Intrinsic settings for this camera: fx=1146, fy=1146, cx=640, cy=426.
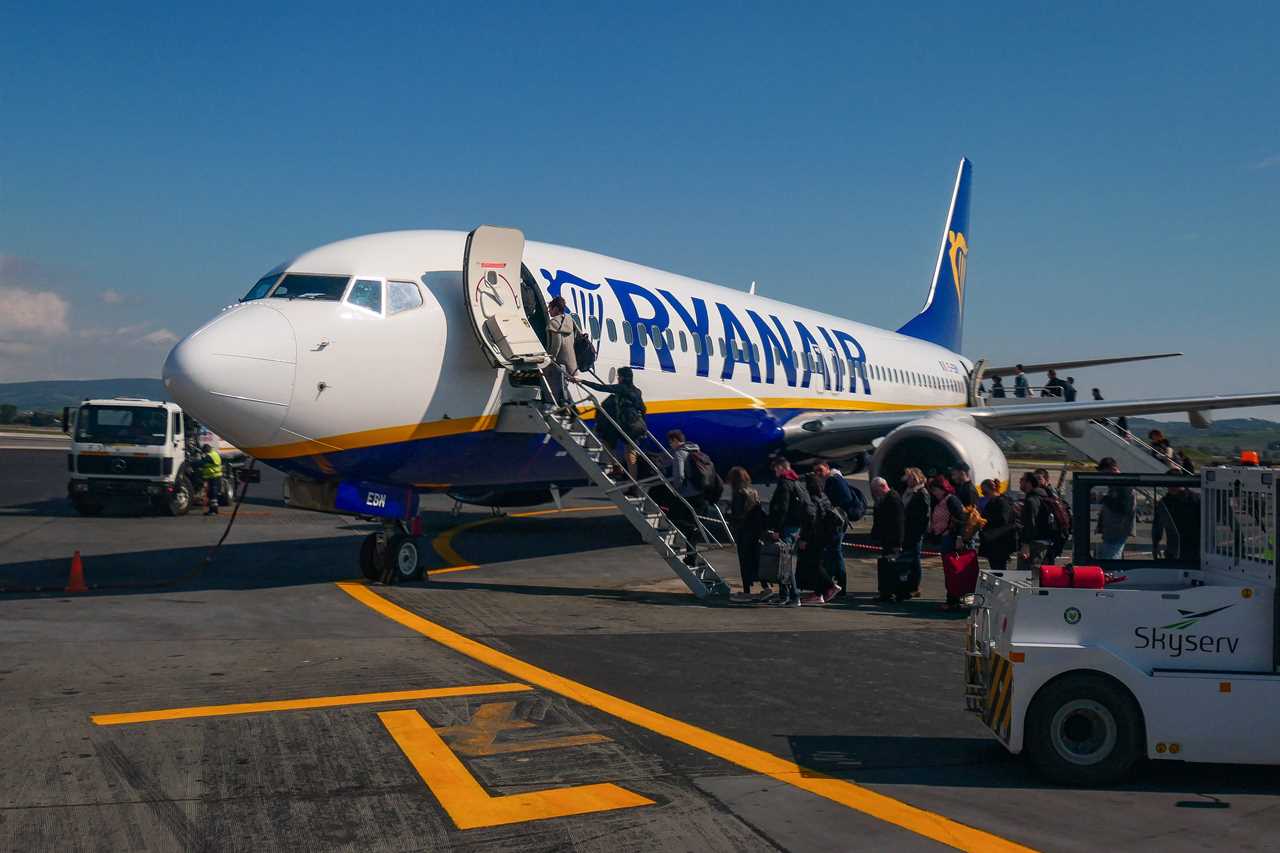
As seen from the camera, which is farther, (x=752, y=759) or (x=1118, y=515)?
(x=1118, y=515)

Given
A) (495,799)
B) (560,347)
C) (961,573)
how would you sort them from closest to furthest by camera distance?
(495,799), (961,573), (560,347)

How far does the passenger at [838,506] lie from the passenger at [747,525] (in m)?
0.82

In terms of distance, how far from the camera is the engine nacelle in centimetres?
1741

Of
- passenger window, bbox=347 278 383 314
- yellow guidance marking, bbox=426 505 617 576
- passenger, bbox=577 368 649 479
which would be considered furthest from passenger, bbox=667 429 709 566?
passenger window, bbox=347 278 383 314

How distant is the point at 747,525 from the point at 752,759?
712cm

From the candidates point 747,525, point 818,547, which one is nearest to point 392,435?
point 747,525

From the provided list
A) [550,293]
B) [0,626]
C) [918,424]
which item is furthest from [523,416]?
[918,424]

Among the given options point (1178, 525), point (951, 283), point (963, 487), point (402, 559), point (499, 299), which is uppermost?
point (951, 283)

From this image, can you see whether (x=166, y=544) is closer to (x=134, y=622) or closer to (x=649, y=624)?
(x=134, y=622)

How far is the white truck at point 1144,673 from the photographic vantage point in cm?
604

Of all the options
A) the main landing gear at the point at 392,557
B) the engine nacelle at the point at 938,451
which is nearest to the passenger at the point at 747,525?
the main landing gear at the point at 392,557

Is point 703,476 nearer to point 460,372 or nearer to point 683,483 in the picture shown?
point 683,483

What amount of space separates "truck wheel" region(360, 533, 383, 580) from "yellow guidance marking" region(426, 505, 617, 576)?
1.10m

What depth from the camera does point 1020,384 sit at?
32.2 meters
